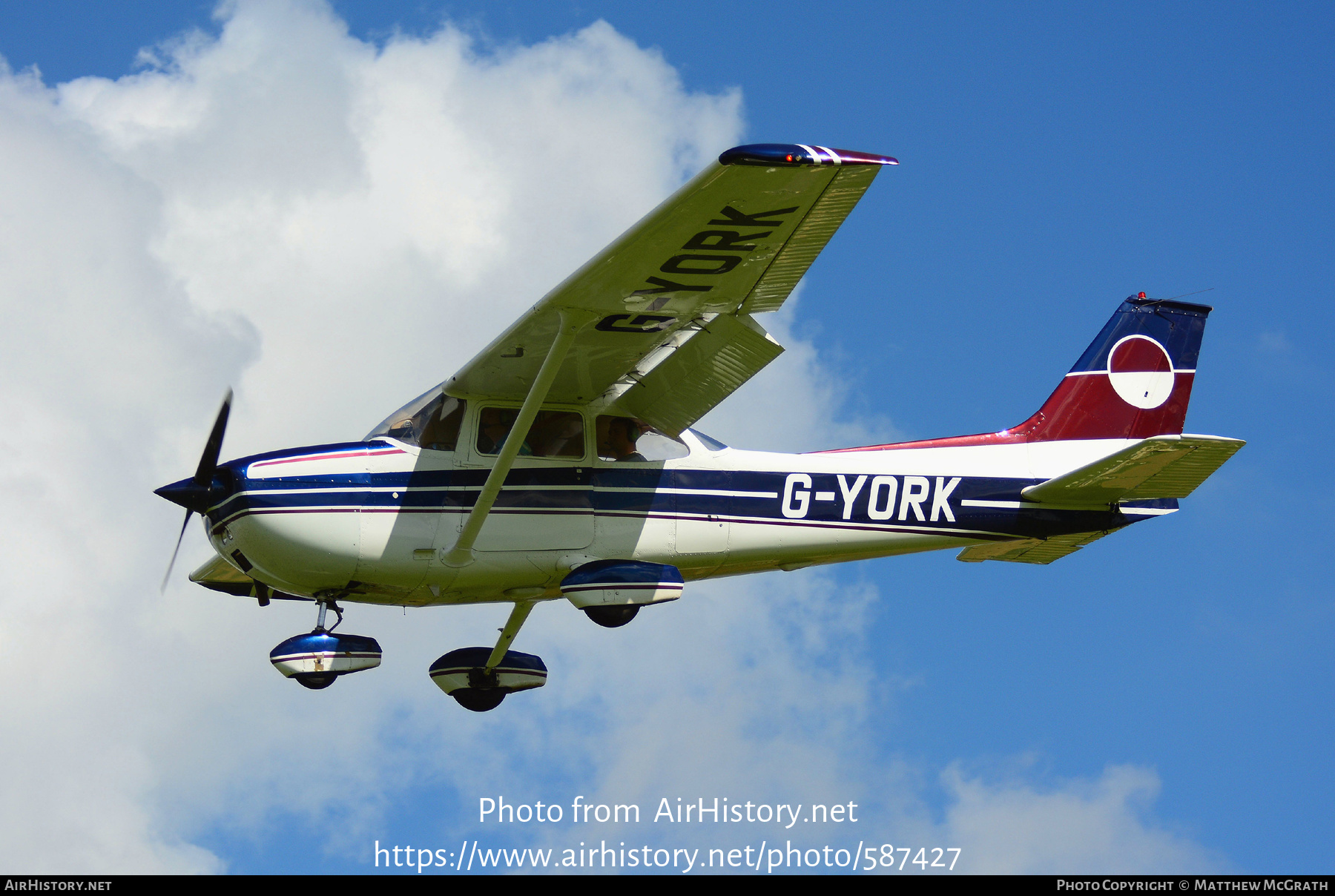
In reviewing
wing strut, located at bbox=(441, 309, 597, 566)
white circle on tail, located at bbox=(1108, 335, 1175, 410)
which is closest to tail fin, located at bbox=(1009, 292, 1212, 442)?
white circle on tail, located at bbox=(1108, 335, 1175, 410)

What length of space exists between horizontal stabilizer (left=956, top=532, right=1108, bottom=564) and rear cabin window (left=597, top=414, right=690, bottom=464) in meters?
2.89

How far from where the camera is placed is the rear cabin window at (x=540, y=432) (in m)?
11.1

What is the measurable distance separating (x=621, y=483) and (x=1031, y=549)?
12.9ft

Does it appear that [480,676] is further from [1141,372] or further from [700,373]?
[1141,372]

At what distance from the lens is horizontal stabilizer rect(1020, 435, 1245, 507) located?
11359mm

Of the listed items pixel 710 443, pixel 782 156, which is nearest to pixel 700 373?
pixel 710 443

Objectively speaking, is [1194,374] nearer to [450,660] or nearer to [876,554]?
[876,554]

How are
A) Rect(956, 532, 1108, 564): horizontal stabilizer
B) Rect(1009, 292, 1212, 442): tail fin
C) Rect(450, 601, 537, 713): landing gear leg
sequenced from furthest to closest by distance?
Rect(1009, 292, 1212, 442): tail fin
Rect(956, 532, 1108, 564): horizontal stabilizer
Rect(450, 601, 537, 713): landing gear leg

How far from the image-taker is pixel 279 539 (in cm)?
1045

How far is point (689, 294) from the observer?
32.7ft

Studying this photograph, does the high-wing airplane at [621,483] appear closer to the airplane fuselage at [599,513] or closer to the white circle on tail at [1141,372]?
the airplane fuselage at [599,513]

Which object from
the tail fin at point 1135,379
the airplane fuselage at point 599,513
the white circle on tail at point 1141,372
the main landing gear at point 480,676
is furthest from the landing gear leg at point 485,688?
the white circle on tail at point 1141,372

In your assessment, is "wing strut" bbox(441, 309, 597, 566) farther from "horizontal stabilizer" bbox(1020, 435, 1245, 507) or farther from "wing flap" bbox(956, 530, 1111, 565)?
"horizontal stabilizer" bbox(1020, 435, 1245, 507)

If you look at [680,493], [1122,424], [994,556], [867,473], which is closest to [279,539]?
[680,493]
